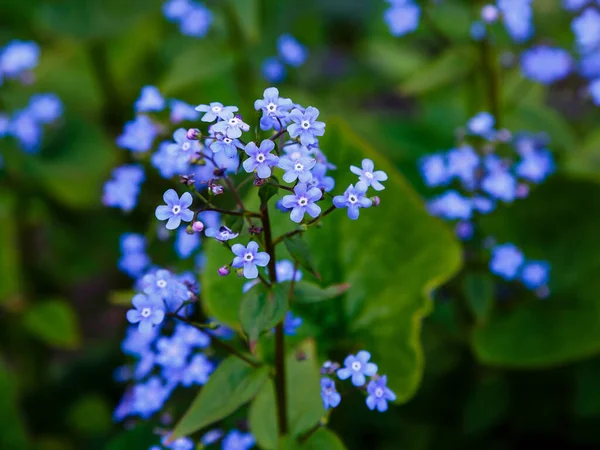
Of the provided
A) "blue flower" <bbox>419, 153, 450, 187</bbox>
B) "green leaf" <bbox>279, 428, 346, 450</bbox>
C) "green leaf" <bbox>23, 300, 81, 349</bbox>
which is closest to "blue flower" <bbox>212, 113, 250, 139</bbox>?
"green leaf" <bbox>279, 428, 346, 450</bbox>

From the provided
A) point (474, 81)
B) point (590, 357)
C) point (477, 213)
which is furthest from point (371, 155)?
point (590, 357)

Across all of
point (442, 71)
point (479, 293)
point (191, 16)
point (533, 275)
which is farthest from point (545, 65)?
point (191, 16)

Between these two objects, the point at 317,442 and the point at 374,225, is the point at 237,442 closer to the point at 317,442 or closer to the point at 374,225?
the point at 317,442

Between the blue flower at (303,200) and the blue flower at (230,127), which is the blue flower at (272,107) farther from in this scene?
the blue flower at (303,200)

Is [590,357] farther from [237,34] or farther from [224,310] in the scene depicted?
[237,34]

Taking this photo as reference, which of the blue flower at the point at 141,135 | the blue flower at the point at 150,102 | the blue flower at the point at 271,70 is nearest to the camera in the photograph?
the blue flower at the point at 150,102

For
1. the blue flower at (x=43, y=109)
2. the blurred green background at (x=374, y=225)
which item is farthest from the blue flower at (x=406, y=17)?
the blue flower at (x=43, y=109)
